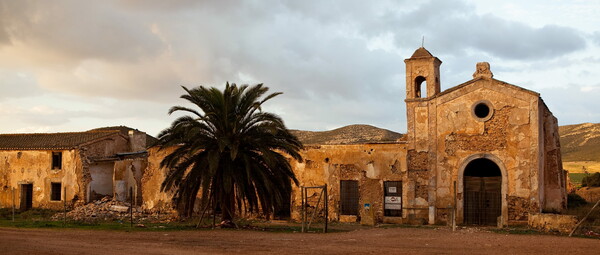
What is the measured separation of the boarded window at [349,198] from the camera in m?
32.7

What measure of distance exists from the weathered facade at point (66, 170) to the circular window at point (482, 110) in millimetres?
20010

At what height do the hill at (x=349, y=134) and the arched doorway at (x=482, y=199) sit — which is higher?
the hill at (x=349, y=134)

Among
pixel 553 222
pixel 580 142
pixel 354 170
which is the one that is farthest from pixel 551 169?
pixel 580 142

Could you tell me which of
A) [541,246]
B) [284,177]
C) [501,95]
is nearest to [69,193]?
[284,177]

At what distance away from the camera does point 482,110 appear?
3059 centimetres

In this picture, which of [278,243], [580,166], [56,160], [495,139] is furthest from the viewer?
[580,166]

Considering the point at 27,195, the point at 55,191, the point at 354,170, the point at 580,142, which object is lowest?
the point at 27,195

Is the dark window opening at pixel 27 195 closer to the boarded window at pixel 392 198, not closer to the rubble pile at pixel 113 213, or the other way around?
the rubble pile at pixel 113 213

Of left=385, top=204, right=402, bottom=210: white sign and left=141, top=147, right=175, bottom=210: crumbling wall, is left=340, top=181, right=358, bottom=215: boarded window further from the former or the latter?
left=141, top=147, right=175, bottom=210: crumbling wall

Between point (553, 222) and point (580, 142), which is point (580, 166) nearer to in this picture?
point (580, 142)

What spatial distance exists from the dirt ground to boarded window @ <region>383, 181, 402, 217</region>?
6.50 metres

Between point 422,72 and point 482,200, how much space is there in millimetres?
6715

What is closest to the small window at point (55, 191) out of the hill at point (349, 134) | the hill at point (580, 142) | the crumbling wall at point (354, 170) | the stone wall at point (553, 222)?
the crumbling wall at point (354, 170)

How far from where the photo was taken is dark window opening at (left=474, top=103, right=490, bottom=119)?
3044cm
